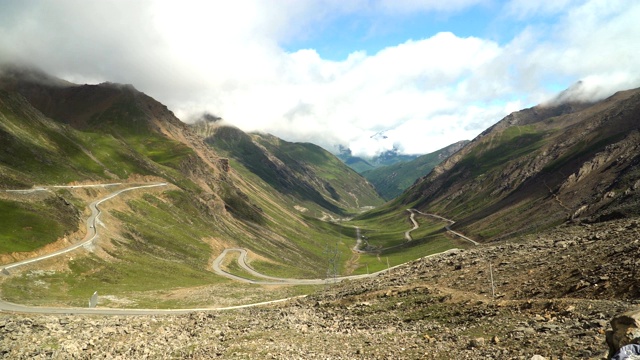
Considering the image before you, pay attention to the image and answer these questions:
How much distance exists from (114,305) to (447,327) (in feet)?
182

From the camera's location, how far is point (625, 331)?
49.2ft

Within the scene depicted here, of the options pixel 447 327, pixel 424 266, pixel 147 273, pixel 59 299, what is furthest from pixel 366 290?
pixel 147 273

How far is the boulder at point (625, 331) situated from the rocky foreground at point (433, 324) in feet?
6.24

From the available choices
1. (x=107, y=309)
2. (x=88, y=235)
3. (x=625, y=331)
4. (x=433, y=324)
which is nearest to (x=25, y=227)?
(x=88, y=235)

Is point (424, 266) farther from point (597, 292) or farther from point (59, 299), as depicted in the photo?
point (59, 299)

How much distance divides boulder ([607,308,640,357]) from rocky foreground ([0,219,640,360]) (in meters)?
1.90

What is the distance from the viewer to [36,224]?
91812 millimetres

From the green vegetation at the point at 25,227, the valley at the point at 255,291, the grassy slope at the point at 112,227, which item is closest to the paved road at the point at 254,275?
the valley at the point at 255,291

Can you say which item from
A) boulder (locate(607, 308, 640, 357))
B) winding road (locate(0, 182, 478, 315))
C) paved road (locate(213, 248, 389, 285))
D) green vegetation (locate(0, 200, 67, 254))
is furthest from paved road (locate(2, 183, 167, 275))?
boulder (locate(607, 308, 640, 357))

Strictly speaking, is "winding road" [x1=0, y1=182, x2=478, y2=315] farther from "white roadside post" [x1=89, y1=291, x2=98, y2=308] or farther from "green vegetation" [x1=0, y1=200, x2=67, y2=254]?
"green vegetation" [x1=0, y1=200, x2=67, y2=254]

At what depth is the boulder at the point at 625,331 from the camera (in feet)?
48.3

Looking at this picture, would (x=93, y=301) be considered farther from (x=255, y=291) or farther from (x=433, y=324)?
(x=433, y=324)

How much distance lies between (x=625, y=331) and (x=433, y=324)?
18.0m

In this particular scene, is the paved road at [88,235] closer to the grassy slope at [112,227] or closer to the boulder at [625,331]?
the grassy slope at [112,227]
